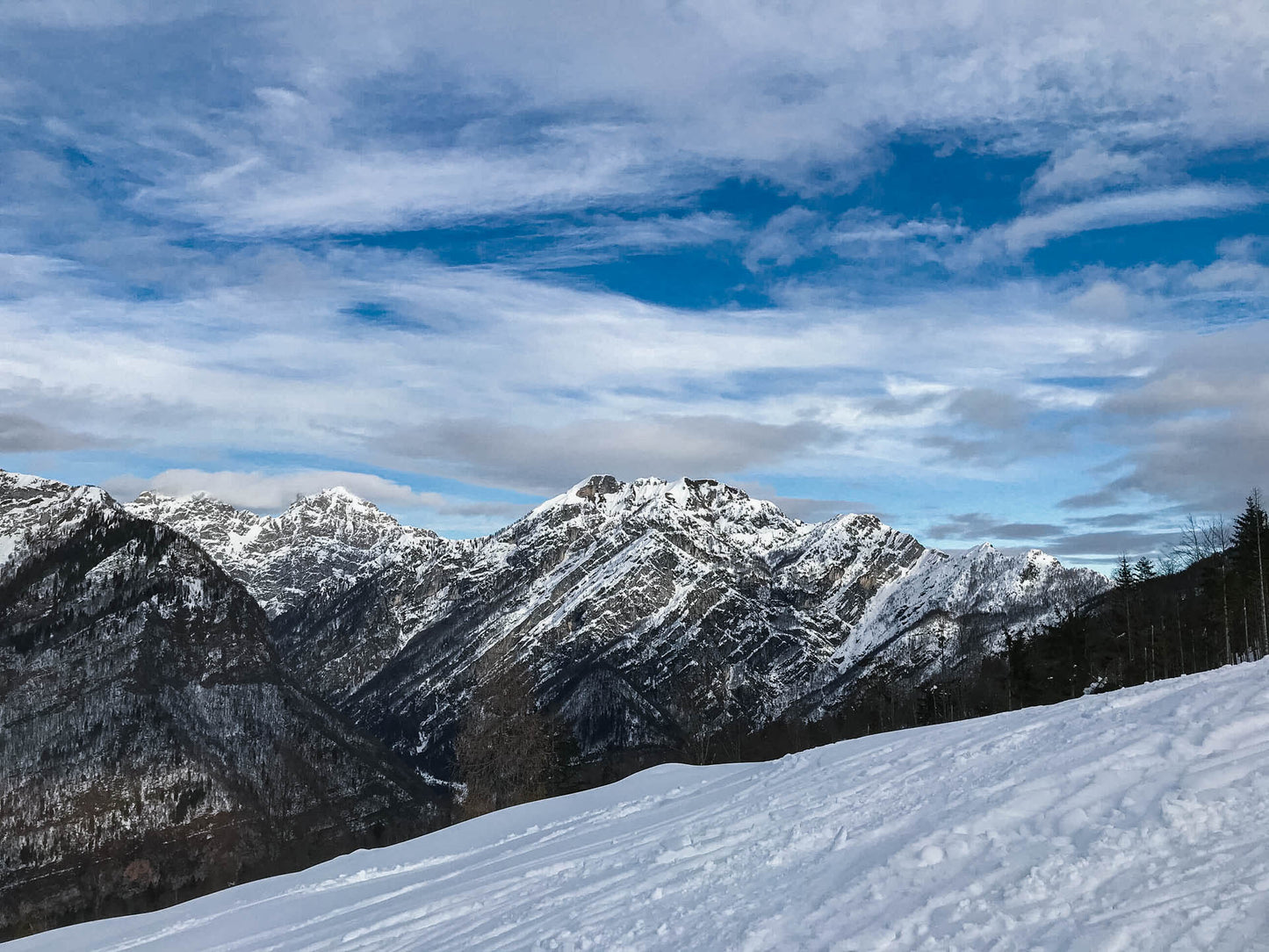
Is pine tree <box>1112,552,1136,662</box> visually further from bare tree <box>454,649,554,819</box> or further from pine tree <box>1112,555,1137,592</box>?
bare tree <box>454,649,554,819</box>

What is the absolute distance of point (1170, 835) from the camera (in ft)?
35.3

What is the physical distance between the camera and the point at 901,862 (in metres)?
12.0

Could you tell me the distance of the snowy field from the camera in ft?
32.3

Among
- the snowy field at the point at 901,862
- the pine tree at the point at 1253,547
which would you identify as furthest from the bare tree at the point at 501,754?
the pine tree at the point at 1253,547

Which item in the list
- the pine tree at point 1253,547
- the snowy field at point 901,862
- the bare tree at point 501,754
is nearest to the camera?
the snowy field at point 901,862

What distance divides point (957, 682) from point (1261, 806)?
117m

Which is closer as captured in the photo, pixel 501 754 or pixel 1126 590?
pixel 501 754

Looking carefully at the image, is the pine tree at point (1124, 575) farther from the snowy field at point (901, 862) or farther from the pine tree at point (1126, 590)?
the snowy field at point (901, 862)

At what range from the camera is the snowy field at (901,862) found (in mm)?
9859

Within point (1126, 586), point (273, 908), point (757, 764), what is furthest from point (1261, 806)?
point (1126, 586)

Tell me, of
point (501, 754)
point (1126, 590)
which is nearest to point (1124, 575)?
point (1126, 590)

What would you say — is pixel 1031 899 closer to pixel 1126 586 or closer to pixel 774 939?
pixel 774 939

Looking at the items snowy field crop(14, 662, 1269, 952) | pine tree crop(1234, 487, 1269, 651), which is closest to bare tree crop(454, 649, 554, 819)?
snowy field crop(14, 662, 1269, 952)

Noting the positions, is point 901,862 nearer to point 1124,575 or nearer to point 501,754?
point 501,754
